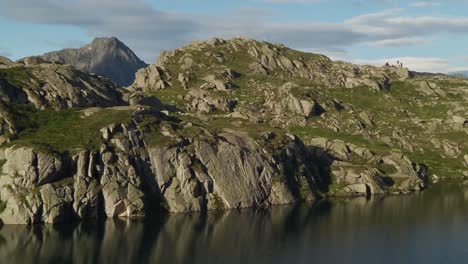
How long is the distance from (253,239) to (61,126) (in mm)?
79420

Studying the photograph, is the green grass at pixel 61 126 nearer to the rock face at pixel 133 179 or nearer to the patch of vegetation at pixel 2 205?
the rock face at pixel 133 179

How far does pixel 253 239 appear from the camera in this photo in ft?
456

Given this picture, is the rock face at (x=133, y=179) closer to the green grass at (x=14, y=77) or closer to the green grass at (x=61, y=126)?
the green grass at (x=61, y=126)

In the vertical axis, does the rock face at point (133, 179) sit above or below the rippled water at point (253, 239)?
above

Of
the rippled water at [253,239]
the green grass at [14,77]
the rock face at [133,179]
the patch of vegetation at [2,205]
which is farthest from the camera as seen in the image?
the green grass at [14,77]

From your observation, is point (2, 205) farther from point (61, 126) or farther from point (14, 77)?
point (14, 77)

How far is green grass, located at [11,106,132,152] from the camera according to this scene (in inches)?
6481

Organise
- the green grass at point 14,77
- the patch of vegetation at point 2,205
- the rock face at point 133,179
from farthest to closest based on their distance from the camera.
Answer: the green grass at point 14,77, the rock face at point 133,179, the patch of vegetation at point 2,205

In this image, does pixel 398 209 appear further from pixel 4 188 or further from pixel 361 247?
pixel 4 188

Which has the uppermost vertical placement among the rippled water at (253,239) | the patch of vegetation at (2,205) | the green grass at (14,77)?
the green grass at (14,77)

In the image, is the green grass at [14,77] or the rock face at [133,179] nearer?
the rock face at [133,179]

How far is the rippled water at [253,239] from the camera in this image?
393ft

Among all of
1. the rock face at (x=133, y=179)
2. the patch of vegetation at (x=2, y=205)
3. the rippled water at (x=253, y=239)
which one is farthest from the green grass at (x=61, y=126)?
the rippled water at (x=253, y=239)

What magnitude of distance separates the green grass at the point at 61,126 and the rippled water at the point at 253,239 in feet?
91.2
